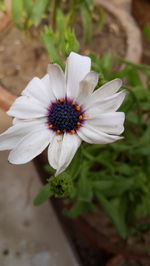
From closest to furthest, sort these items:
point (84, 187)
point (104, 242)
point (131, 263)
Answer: point (84, 187) → point (104, 242) → point (131, 263)

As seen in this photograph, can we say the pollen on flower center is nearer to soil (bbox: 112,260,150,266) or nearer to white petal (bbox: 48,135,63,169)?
white petal (bbox: 48,135,63,169)

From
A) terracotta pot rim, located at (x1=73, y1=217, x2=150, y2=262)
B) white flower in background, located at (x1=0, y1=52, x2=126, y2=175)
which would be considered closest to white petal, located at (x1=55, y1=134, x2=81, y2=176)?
white flower in background, located at (x1=0, y1=52, x2=126, y2=175)

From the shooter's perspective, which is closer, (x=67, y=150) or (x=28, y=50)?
(x=67, y=150)

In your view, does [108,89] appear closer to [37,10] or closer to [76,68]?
[76,68]

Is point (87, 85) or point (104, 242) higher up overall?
point (87, 85)

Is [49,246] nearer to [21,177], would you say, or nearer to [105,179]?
[21,177]

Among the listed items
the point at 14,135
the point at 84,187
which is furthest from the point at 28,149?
the point at 84,187
